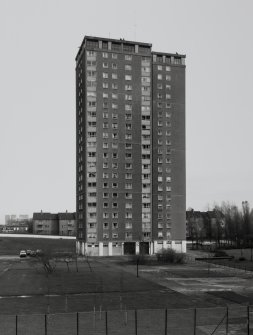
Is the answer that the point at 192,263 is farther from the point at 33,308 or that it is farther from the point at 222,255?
the point at 33,308

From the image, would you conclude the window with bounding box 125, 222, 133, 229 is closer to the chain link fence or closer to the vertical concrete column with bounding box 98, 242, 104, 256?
the vertical concrete column with bounding box 98, 242, 104, 256

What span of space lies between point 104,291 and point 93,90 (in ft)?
289

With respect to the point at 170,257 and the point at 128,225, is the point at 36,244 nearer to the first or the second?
the point at 128,225

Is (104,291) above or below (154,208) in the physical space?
below

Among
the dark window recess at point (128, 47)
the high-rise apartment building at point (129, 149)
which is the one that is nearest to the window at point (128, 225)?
the high-rise apartment building at point (129, 149)

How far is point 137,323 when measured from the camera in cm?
4144

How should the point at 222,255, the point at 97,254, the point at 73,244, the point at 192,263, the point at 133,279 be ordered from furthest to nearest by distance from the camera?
1. the point at 73,244
2. the point at 97,254
3. the point at 222,255
4. the point at 192,263
5. the point at 133,279

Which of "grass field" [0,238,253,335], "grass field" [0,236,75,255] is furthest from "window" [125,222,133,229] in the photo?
"grass field" [0,238,253,335]

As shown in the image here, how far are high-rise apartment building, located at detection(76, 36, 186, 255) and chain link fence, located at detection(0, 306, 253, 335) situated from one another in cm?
9408

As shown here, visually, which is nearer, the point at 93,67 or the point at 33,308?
the point at 33,308

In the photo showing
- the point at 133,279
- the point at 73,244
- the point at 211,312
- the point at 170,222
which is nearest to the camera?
the point at 211,312

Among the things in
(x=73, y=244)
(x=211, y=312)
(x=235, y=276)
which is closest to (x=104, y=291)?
(x=211, y=312)

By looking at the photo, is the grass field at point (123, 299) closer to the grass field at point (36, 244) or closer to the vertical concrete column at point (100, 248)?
the vertical concrete column at point (100, 248)

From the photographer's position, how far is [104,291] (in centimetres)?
6341
